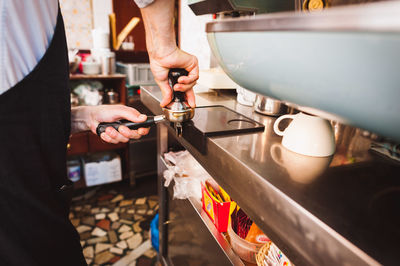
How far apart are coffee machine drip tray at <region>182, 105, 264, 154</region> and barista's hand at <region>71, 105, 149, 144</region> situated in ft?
0.57

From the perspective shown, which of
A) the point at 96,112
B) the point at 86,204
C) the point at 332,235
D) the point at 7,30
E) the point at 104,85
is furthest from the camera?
the point at 104,85

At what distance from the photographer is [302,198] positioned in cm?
45

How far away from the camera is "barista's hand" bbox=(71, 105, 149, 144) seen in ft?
2.77

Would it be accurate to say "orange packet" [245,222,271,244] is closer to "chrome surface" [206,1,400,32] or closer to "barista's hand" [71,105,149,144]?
"barista's hand" [71,105,149,144]

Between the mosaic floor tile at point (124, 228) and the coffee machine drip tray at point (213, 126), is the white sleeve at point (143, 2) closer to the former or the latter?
the coffee machine drip tray at point (213, 126)

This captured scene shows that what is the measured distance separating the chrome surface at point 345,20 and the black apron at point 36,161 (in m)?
0.62

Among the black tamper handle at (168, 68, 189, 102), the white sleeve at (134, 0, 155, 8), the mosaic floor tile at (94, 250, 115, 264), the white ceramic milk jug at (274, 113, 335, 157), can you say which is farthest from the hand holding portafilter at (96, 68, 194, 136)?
the mosaic floor tile at (94, 250, 115, 264)

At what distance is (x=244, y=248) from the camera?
0.82 meters

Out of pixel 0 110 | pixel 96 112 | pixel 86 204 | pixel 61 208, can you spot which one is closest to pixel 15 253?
pixel 61 208

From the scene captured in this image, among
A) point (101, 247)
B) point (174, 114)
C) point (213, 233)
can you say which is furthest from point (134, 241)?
point (174, 114)

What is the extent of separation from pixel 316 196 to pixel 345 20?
12.9 inches

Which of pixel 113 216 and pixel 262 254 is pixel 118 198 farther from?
pixel 262 254

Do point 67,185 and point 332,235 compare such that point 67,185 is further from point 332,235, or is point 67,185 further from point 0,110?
point 332,235

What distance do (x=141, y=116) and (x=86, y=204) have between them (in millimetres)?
1923
